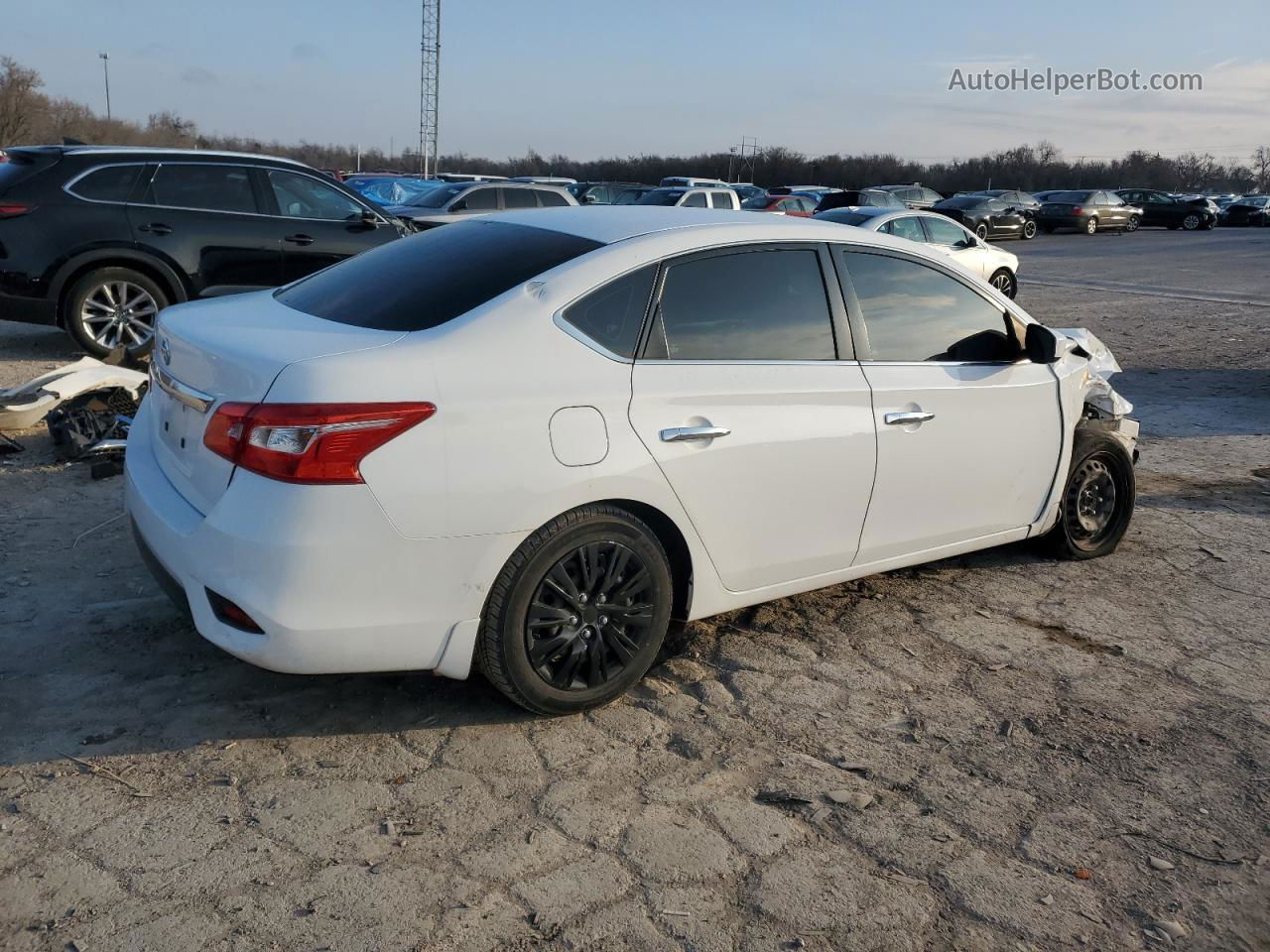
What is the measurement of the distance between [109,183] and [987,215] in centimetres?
3184

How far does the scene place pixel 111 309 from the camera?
8938mm

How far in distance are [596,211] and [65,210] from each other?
20.2 feet

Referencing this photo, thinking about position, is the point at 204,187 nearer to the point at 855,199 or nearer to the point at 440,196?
the point at 440,196

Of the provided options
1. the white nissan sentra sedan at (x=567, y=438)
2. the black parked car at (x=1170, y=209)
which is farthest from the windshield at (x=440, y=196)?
the black parked car at (x=1170, y=209)

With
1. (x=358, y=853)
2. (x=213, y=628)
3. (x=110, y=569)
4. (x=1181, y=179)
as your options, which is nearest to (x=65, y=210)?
(x=110, y=569)

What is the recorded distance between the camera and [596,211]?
14.4ft

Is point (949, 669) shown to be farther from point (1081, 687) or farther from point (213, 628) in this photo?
point (213, 628)

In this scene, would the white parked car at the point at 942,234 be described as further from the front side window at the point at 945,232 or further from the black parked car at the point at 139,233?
the black parked car at the point at 139,233

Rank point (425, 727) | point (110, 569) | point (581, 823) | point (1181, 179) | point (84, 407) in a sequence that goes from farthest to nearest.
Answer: point (1181, 179)
point (84, 407)
point (110, 569)
point (425, 727)
point (581, 823)

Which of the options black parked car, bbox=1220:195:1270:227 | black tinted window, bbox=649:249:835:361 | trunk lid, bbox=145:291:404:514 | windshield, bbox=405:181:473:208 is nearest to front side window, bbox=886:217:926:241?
windshield, bbox=405:181:473:208

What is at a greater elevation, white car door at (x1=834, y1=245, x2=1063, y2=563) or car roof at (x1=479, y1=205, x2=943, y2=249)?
car roof at (x1=479, y1=205, x2=943, y2=249)

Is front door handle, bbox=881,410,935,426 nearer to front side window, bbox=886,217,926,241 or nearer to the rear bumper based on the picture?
the rear bumper

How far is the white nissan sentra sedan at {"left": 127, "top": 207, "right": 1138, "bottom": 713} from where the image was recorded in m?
3.15

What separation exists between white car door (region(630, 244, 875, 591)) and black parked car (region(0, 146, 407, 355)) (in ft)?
20.0
